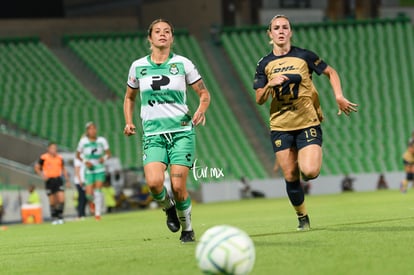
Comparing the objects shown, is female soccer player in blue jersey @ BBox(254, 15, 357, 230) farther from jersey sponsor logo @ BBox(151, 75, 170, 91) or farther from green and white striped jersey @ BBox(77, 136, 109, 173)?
green and white striped jersey @ BBox(77, 136, 109, 173)

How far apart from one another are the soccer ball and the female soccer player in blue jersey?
4.79 metres

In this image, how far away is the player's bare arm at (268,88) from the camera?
12.5m

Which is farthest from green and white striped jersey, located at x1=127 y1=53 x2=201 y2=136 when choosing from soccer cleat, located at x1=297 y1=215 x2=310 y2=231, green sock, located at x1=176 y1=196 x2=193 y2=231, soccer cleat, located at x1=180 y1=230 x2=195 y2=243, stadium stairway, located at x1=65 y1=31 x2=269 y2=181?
stadium stairway, located at x1=65 y1=31 x2=269 y2=181

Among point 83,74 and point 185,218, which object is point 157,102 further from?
point 83,74

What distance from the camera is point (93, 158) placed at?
25703 millimetres

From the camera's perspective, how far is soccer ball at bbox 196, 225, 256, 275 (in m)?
7.94

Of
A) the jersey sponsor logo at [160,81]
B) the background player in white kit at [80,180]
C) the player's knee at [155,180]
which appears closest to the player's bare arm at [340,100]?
the jersey sponsor logo at [160,81]

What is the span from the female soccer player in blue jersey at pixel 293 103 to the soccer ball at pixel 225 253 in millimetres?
4794

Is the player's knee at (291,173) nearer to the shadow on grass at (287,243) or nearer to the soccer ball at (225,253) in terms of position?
the shadow on grass at (287,243)

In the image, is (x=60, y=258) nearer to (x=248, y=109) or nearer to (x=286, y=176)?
(x=286, y=176)

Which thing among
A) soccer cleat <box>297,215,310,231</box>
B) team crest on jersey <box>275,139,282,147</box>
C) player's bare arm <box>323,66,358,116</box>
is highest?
player's bare arm <box>323,66,358,116</box>

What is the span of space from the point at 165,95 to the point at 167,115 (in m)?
0.24

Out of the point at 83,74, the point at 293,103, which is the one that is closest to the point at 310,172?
the point at 293,103

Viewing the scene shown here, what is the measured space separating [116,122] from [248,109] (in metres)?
5.96
